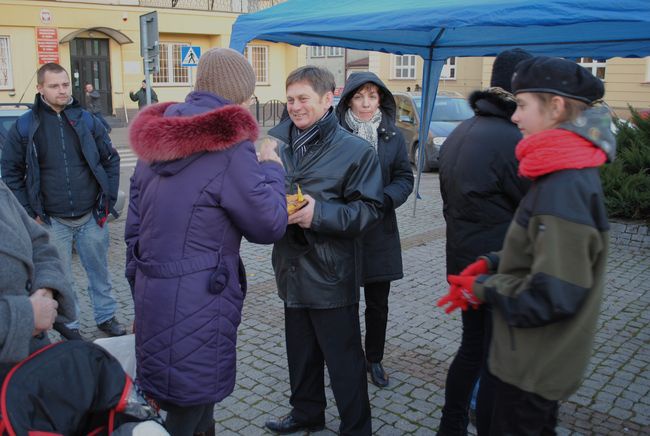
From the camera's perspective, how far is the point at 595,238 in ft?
6.32

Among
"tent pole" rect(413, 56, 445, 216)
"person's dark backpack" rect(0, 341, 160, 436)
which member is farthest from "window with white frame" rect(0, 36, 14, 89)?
"person's dark backpack" rect(0, 341, 160, 436)

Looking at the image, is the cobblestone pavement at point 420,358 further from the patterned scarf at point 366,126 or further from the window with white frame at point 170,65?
the window with white frame at point 170,65

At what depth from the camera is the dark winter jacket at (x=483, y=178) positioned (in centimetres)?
273

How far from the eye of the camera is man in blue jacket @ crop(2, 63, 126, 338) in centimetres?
420

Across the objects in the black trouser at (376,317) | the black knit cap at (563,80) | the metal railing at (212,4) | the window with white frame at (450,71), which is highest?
the metal railing at (212,4)

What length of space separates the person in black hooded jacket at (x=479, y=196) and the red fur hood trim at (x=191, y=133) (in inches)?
43.0

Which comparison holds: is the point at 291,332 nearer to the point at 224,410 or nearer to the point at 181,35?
the point at 224,410

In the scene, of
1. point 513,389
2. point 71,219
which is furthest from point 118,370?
point 71,219

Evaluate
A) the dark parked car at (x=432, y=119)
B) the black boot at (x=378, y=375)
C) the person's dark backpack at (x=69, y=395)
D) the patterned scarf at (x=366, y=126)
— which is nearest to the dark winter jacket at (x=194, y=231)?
the person's dark backpack at (x=69, y=395)

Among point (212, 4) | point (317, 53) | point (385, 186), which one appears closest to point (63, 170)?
point (385, 186)

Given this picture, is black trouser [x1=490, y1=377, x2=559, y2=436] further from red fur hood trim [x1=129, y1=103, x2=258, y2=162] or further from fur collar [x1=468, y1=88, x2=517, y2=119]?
red fur hood trim [x1=129, y1=103, x2=258, y2=162]

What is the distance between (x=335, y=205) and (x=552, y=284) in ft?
3.77

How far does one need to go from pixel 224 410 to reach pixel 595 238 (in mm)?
2446

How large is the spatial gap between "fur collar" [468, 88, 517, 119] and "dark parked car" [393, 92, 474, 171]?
9782 millimetres
